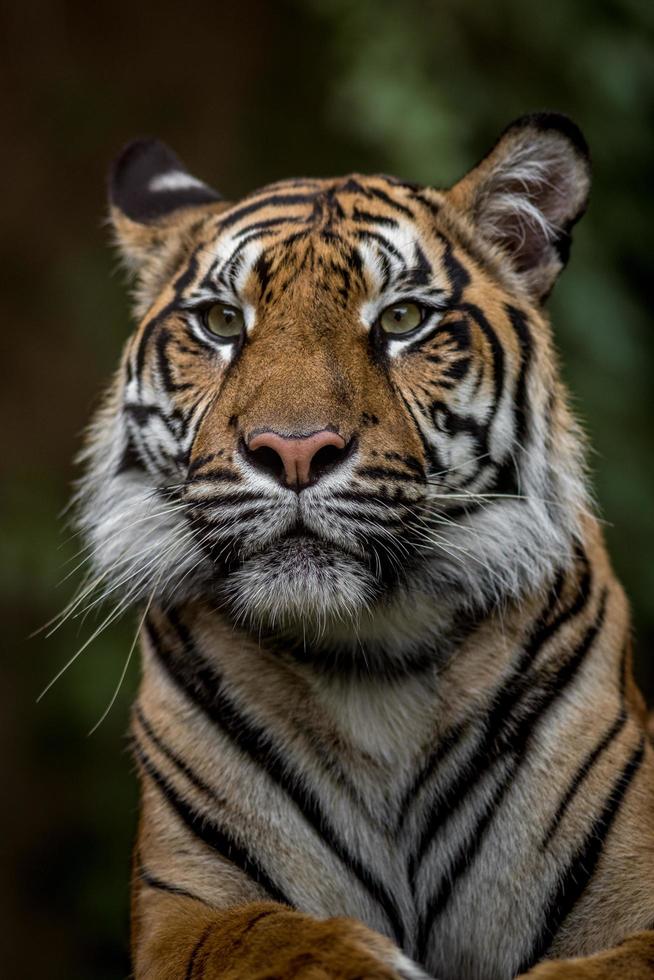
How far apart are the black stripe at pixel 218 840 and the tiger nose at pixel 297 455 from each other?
0.60 metres

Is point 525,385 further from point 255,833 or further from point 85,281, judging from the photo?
point 85,281

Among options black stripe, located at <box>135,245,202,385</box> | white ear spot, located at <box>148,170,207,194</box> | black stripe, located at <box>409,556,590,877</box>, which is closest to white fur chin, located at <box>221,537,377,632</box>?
black stripe, located at <box>409,556,590,877</box>

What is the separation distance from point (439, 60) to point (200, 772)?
8.12 feet

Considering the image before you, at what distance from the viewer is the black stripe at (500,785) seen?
6.50 feet

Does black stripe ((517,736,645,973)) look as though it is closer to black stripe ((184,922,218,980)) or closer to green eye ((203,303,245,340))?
black stripe ((184,922,218,980))

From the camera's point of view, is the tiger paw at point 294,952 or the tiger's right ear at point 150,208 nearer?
the tiger paw at point 294,952

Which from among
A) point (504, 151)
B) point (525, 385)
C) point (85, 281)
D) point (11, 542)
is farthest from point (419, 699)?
point (85, 281)

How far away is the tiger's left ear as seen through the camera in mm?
2227

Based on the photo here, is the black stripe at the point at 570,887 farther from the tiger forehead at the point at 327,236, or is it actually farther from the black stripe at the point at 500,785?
the tiger forehead at the point at 327,236

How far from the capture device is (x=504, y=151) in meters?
2.23

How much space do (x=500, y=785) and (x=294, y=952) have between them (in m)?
0.53

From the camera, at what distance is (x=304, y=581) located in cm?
182

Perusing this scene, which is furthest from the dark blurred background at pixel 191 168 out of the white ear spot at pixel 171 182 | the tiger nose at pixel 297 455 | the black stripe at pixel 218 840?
the black stripe at pixel 218 840

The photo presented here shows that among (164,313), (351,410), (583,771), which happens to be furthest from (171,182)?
(583,771)
